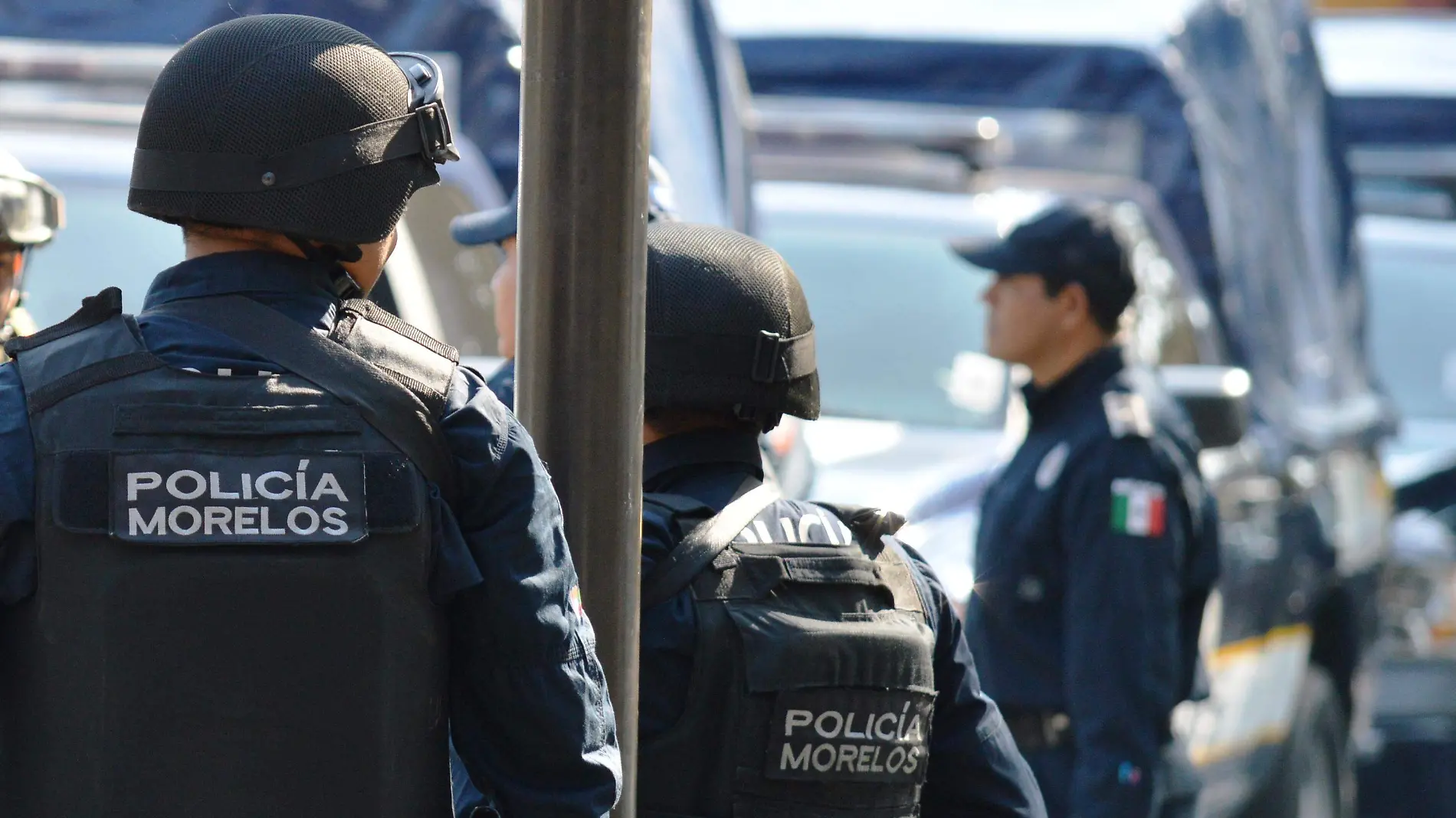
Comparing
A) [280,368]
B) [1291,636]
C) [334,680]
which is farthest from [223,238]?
[1291,636]

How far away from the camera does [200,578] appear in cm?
209

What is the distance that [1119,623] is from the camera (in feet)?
14.0

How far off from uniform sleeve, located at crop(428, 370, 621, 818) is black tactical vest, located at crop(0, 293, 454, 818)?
0.20 feet

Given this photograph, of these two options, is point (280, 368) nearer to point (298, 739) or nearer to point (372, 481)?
point (372, 481)

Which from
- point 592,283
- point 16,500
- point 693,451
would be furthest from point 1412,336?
point 16,500

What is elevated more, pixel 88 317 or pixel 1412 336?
pixel 1412 336

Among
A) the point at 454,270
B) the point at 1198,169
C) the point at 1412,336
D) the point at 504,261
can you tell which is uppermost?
the point at 1412,336

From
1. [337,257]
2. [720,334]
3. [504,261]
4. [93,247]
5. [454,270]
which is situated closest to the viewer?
[337,257]

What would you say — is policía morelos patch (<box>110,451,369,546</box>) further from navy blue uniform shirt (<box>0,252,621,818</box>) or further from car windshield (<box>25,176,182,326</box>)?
car windshield (<box>25,176,182,326</box>)

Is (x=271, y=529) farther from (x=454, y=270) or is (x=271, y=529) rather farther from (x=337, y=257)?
(x=454, y=270)

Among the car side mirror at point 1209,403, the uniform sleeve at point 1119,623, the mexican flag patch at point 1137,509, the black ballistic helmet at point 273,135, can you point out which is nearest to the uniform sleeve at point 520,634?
the black ballistic helmet at point 273,135

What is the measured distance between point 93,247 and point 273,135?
2571 mm

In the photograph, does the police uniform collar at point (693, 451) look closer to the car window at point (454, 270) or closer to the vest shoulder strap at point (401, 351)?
the vest shoulder strap at point (401, 351)

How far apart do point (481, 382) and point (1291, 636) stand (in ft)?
17.0
